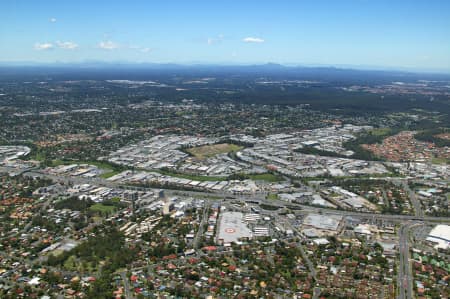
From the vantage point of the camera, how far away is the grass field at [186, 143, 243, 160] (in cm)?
6862

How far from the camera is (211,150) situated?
7225 centimetres

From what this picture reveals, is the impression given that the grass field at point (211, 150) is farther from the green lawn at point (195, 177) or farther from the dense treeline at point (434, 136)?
the dense treeline at point (434, 136)

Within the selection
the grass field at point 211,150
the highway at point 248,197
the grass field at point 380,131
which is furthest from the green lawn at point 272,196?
the grass field at point 380,131

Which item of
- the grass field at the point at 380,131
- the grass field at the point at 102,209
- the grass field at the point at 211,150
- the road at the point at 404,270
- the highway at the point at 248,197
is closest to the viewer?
the road at the point at 404,270

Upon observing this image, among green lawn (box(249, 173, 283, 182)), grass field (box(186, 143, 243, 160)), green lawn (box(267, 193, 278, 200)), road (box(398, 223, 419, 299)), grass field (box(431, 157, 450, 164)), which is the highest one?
grass field (box(186, 143, 243, 160))

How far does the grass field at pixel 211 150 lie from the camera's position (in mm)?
68625

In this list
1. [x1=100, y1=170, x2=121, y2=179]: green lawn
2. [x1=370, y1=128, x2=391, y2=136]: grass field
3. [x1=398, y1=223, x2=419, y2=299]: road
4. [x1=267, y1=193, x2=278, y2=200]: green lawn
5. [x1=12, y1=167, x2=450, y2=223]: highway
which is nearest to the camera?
[x1=398, y1=223, x2=419, y2=299]: road

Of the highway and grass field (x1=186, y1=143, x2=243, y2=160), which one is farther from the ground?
grass field (x1=186, y1=143, x2=243, y2=160)

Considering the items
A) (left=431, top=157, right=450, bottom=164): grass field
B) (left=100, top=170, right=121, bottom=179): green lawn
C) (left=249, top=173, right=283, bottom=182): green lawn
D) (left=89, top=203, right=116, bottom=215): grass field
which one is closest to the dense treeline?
(left=431, top=157, right=450, bottom=164): grass field

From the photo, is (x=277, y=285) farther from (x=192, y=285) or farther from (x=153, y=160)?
(x=153, y=160)

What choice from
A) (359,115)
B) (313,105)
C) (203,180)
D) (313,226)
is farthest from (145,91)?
(313,226)

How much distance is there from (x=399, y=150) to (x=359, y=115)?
4415cm

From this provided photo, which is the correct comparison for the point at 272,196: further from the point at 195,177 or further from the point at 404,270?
the point at 404,270

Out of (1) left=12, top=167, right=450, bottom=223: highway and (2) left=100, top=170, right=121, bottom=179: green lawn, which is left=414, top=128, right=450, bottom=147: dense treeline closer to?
(1) left=12, top=167, right=450, bottom=223: highway
